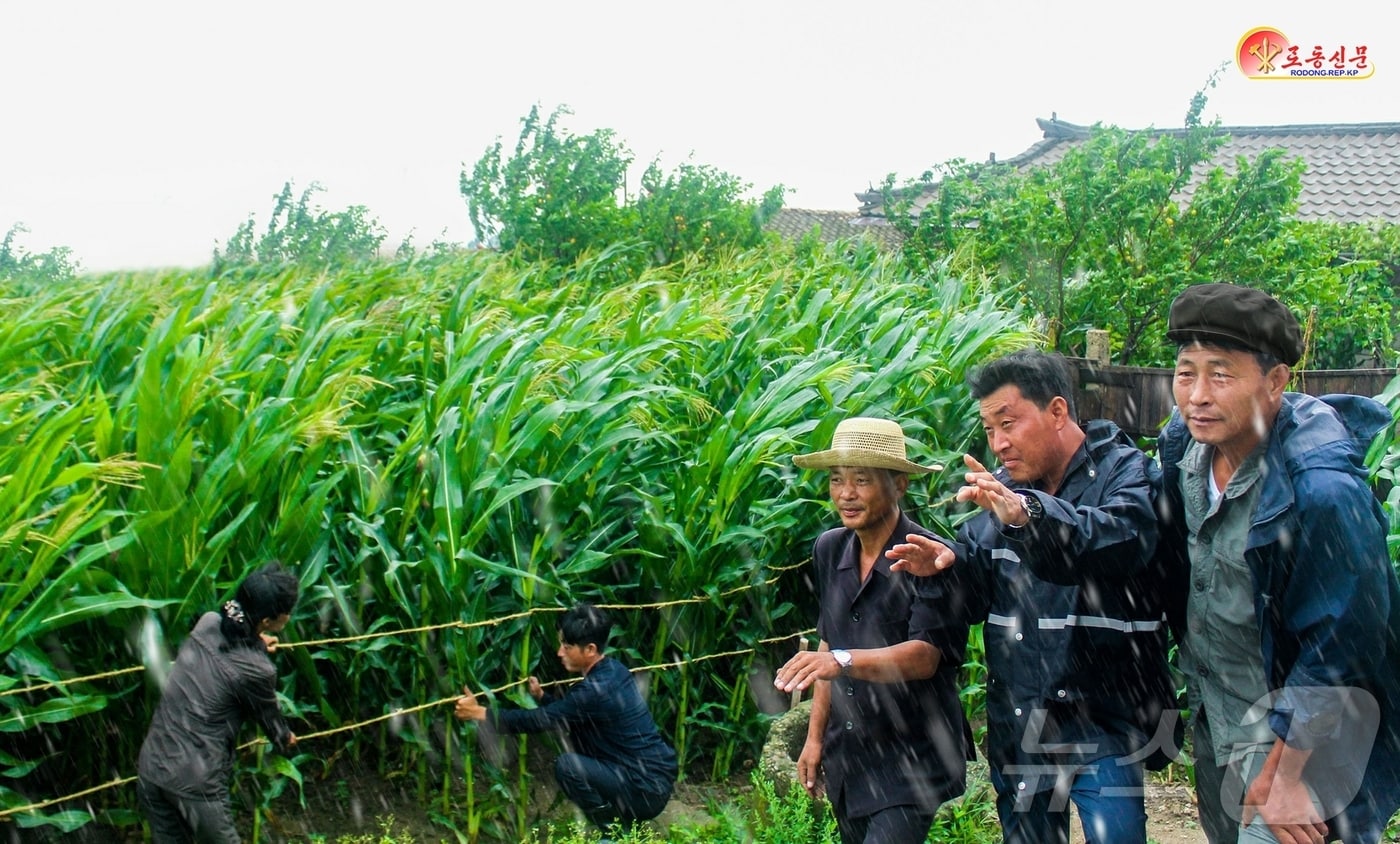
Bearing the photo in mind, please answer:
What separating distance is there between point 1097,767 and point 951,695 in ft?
1.51

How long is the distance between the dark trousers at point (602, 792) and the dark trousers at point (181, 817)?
41.6 inches

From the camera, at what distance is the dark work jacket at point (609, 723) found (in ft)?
13.2

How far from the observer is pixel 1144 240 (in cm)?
795

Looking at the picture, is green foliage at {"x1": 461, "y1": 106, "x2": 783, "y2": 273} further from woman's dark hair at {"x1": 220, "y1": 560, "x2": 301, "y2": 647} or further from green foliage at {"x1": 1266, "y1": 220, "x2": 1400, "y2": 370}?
woman's dark hair at {"x1": 220, "y1": 560, "x2": 301, "y2": 647}

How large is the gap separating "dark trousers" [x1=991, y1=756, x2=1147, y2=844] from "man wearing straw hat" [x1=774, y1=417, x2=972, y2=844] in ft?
0.68

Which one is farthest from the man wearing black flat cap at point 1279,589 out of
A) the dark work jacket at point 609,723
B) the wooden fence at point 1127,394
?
the wooden fence at point 1127,394

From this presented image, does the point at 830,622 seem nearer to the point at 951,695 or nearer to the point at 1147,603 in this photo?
the point at 951,695

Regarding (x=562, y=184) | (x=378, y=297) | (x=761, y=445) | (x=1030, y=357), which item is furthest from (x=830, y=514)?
(x=562, y=184)

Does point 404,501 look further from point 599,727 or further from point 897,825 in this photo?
point 897,825

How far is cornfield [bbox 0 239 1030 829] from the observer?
366cm

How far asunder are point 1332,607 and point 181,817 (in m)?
→ 3.03

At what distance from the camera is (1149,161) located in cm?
818

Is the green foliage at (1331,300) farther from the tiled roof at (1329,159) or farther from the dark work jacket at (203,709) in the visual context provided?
the dark work jacket at (203,709)

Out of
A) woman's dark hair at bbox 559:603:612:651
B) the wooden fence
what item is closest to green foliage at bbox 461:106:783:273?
the wooden fence
